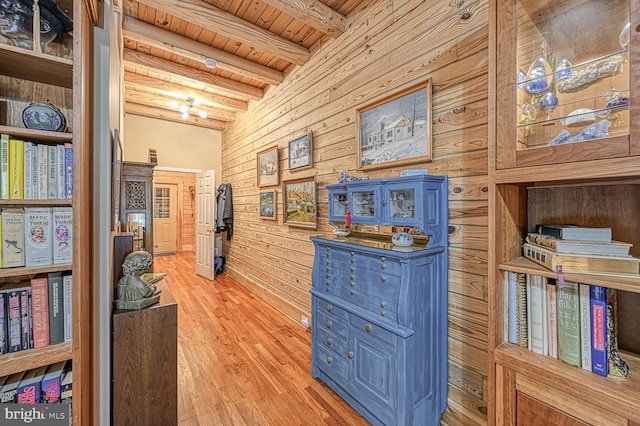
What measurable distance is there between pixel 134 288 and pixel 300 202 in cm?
185

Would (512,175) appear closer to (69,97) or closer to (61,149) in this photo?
(61,149)

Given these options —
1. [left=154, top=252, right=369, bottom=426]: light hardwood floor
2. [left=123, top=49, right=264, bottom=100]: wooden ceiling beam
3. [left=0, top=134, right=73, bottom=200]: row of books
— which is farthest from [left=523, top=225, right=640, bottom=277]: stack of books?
[left=123, top=49, right=264, bottom=100]: wooden ceiling beam

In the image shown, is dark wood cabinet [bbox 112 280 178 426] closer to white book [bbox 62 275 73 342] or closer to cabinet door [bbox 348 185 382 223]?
white book [bbox 62 275 73 342]

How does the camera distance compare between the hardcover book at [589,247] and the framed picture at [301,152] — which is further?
the framed picture at [301,152]

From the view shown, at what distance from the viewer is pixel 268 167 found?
12.5 ft

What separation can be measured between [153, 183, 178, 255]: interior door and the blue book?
29.3 ft

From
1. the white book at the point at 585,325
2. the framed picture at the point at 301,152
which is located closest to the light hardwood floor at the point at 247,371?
the white book at the point at 585,325

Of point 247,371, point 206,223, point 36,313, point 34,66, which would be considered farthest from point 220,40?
point 247,371

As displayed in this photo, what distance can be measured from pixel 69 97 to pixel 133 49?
250 cm

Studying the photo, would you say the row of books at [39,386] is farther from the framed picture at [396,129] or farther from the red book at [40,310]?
the framed picture at [396,129]

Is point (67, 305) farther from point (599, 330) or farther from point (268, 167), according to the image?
point (268, 167)

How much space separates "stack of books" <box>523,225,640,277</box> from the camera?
2.99 ft

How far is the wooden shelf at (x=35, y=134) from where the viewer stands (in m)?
0.97

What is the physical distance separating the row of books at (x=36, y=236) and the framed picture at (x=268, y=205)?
2.59 m
